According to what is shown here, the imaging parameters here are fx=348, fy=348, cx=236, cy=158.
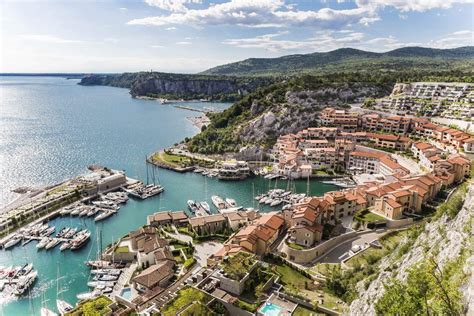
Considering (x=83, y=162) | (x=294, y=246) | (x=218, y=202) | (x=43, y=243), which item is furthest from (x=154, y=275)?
(x=83, y=162)

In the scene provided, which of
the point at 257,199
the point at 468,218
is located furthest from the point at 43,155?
the point at 468,218

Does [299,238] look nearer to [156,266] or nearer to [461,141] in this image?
[156,266]

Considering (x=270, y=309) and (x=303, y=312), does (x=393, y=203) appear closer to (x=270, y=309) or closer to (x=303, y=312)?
(x=303, y=312)

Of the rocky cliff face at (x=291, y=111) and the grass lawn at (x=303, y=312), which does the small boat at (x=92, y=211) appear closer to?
the grass lawn at (x=303, y=312)

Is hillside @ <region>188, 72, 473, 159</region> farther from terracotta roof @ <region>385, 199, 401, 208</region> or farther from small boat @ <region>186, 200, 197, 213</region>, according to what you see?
terracotta roof @ <region>385, 199, 401, 208</region>

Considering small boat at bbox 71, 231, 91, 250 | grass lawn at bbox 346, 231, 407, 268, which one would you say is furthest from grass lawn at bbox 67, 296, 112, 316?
grass lawn at bbox 346, 231, 407, 268
